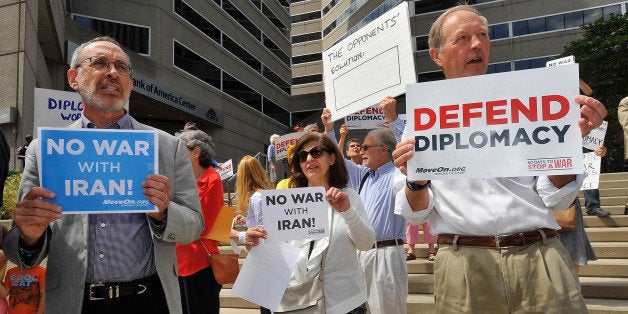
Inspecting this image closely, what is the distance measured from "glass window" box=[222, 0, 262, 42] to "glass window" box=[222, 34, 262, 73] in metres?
1.97

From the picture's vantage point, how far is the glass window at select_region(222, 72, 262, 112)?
34541 mm

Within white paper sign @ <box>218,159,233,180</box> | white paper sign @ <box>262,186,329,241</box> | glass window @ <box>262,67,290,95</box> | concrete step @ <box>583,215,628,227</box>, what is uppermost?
glass window @ <box>262,67,290,95</box>

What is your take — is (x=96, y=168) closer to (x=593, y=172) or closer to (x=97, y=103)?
(x=97, y=103)

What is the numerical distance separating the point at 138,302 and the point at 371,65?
2.50 metres

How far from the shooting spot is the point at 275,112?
44062mm

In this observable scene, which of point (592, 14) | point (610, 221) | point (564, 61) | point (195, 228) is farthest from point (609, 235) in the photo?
point (592, 14)

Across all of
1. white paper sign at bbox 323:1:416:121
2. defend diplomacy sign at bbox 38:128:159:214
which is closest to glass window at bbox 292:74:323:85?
white paper sign at bbox 323:1:416:121

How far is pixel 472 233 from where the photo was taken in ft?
7.91

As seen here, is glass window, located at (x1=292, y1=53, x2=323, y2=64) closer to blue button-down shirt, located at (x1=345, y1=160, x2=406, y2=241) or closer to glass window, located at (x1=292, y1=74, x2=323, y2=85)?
glass window, located at (x1=292, y1=74, x2=323, y2=85)

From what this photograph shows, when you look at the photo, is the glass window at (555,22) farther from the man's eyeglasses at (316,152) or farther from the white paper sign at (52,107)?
the man's eyeglasses at (316,152)

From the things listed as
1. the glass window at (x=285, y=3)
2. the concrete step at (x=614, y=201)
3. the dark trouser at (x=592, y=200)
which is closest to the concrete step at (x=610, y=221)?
the dark trouser at (x=592, y=200)

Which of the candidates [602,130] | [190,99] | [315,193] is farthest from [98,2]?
[315,193]

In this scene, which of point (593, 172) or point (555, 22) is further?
point (555, 22)

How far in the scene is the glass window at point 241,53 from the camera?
114 ft
